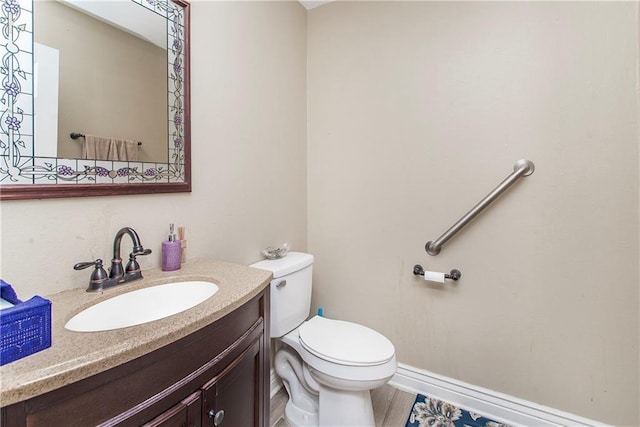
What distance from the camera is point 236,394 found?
873 mm

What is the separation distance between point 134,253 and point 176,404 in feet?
1.63

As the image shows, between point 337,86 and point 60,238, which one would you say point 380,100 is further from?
point 60,238

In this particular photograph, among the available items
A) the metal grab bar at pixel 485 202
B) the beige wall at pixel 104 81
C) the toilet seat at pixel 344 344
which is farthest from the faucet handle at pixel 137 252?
the metal grab bar at pixel 485 202

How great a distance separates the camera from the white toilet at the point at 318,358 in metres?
1.22

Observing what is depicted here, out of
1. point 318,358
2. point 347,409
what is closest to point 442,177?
point 318,358

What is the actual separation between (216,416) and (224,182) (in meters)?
0.91

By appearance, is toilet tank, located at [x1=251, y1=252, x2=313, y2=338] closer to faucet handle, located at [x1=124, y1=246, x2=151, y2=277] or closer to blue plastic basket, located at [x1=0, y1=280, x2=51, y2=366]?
faucet handle, located at [x1=124, y1=246, x2=151, y2=277]

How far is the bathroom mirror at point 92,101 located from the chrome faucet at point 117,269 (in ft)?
0.51

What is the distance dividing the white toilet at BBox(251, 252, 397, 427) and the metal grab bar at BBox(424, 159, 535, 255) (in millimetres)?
549

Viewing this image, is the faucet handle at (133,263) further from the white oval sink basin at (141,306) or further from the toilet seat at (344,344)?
the toilet seat at (344,344)

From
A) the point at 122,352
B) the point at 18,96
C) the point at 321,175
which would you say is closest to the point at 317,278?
the point at 321,175

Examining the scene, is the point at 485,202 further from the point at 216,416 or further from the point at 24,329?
the point at 24,329

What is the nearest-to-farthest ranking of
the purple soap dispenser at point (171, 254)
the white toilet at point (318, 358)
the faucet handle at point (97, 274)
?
the faucet handle at point (97, 274) → the purple soap dispenser at point (171, 254) → the white toilet at point (318, 358)

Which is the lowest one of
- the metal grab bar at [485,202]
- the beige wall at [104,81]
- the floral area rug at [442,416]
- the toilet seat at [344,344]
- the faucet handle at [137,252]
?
the floral area rug at [442,416]
